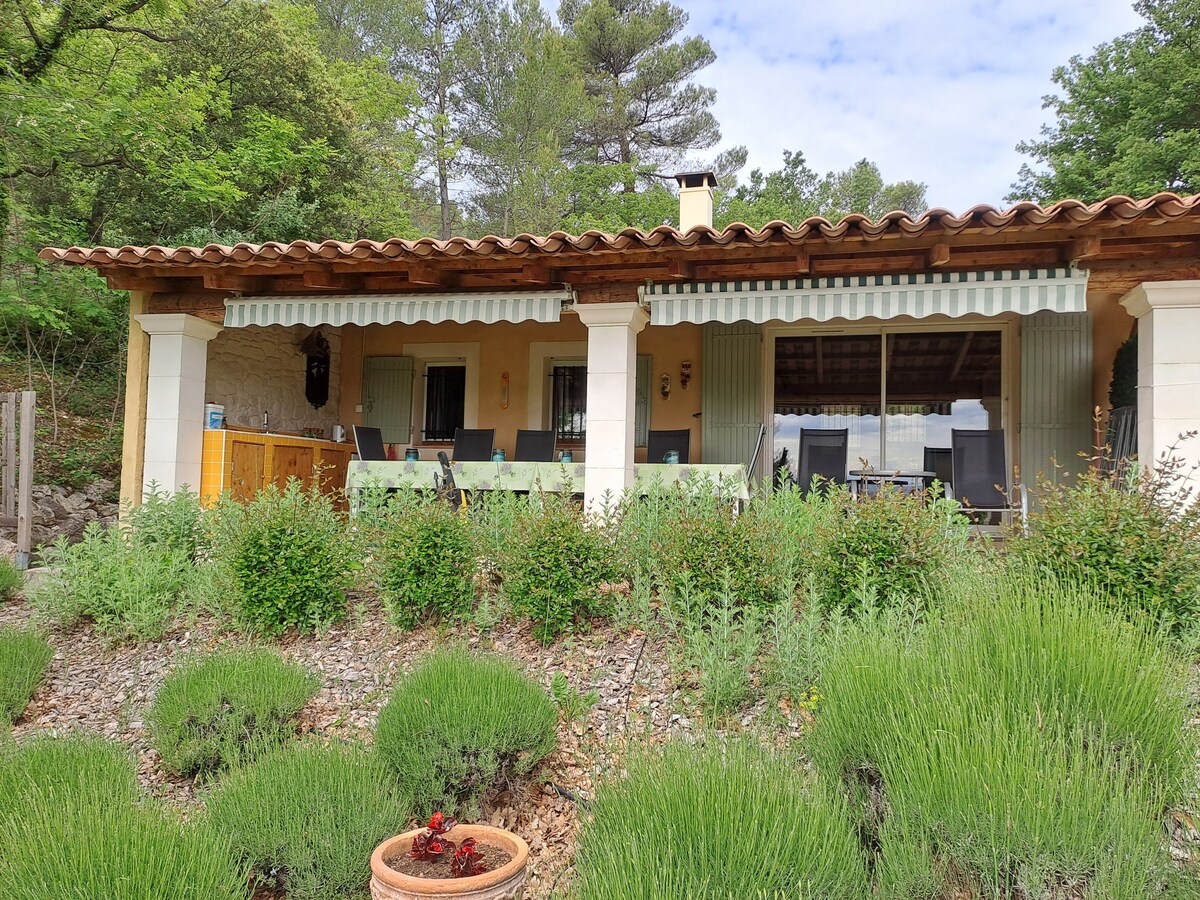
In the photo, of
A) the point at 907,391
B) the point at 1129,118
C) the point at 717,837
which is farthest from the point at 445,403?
the point at 1129,118

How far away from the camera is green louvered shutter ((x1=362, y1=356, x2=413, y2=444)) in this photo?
1045 cm

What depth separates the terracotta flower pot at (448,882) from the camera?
2.35 metres

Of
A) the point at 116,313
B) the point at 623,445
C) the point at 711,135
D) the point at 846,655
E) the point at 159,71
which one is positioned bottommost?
the point at 846,655

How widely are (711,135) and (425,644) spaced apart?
794 inches

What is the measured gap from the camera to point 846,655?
2.93m

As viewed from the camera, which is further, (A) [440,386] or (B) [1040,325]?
(A) [440,386]

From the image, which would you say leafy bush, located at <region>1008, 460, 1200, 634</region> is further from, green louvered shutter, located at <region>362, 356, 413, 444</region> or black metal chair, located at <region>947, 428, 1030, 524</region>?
green louvered shutter, located at <region>362, 356, 413, 444</region>

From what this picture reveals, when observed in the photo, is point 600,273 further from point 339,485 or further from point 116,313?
point 116,313

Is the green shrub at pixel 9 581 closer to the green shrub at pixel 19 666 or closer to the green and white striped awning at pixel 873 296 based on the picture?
the green shrub at pixel 19 666

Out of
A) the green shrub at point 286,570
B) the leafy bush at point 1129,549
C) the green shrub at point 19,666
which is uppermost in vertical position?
the leafy bush at point 1129,549

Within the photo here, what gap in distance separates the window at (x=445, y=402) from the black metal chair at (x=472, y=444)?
0.87 metres

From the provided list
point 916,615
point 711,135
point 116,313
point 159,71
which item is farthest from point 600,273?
point 711,135

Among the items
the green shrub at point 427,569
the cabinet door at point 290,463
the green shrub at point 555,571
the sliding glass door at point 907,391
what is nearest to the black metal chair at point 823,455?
the sliding glass door at point 907,391

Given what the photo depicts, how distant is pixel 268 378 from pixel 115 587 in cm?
465
